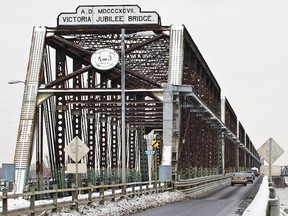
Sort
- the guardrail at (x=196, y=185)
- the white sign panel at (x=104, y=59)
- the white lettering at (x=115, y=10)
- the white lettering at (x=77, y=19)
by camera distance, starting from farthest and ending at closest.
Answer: the white lettering at (x=77, y=19) < the white lettering at (x=115, y=10) < the white sign panel at (x=104, y=59) < the guardrail at (x=196, y=185)

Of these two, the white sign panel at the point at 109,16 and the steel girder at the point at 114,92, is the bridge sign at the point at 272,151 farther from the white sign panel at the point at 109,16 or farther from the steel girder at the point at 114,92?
the white sign panel at the point at 109,16

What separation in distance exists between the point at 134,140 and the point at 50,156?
129ft

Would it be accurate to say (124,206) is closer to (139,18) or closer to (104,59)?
(104,59)

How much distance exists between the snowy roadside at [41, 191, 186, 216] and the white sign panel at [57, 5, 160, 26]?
1300 centimetres

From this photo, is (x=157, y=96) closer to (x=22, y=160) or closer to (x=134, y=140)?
(x=22, y=160)

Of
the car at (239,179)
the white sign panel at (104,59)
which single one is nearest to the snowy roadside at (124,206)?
the white sign panel at (104,59)

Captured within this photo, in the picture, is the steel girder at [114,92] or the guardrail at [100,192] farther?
the steel girder at [114,92]

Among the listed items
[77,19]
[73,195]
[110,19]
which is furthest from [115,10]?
[73,195]

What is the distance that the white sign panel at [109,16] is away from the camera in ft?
152

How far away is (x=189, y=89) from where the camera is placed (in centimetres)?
4322

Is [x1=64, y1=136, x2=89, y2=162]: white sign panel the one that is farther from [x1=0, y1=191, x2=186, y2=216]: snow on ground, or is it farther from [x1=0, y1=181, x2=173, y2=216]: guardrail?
[x1=0, y1=191, x2=186, y2=216]: snow on ground

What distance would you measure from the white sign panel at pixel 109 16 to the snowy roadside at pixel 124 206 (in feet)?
42.6

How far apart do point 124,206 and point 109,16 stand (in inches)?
829

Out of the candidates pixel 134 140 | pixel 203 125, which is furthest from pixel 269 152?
pixel 134 140
